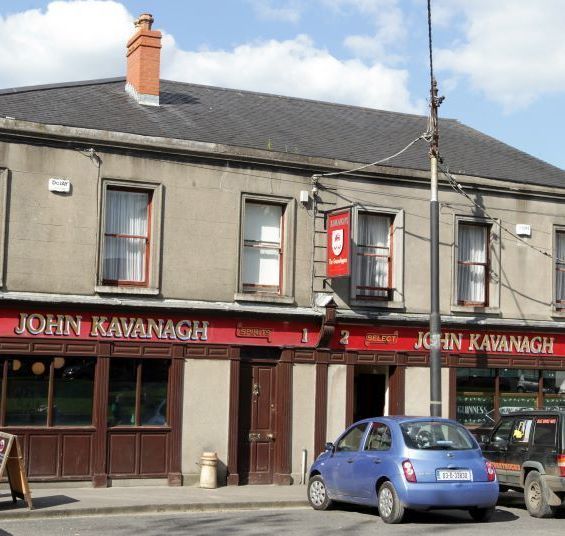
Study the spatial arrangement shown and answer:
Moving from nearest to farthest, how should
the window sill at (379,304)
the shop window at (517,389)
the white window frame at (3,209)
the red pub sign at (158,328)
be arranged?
the white window frame at (3,209), the red pub sign at (158,328), the window sill at (379,304), the shop window at (517,389)

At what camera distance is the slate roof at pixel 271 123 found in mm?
21422

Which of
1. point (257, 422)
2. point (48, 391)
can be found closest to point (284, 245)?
point (257, 422)

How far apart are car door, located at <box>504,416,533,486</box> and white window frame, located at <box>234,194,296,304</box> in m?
5.89

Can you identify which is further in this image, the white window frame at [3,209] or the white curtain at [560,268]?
the white curtain at [560,268]

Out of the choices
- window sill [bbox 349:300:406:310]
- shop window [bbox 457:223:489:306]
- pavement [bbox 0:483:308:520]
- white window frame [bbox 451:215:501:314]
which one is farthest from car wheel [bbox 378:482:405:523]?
shop window [bbox 457:223:489:306]

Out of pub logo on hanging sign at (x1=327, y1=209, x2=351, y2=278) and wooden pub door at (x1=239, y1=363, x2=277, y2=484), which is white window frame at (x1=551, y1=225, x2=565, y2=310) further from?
wooden pub door at (x1=239, y1=363, x2=277, y2=484)

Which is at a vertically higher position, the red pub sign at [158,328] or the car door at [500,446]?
the red pub sign at [158,328]

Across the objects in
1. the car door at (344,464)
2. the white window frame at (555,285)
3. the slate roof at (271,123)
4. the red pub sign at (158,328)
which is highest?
the slate roof at (271,123)

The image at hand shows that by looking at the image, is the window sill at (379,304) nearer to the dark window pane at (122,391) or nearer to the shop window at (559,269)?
the shop window at (559,269)

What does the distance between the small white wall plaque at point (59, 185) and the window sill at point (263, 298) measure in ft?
13.2

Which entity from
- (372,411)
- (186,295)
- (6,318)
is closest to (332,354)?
(372,411)

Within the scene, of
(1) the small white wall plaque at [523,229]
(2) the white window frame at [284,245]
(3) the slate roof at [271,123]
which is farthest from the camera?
(1) the small white wall plaque at [523,229]

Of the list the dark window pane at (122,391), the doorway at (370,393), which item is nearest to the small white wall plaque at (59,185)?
the dark window pane at (122,391)

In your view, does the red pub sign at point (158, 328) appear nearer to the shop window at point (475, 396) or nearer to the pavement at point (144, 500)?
the pavement at point (144, 500)
